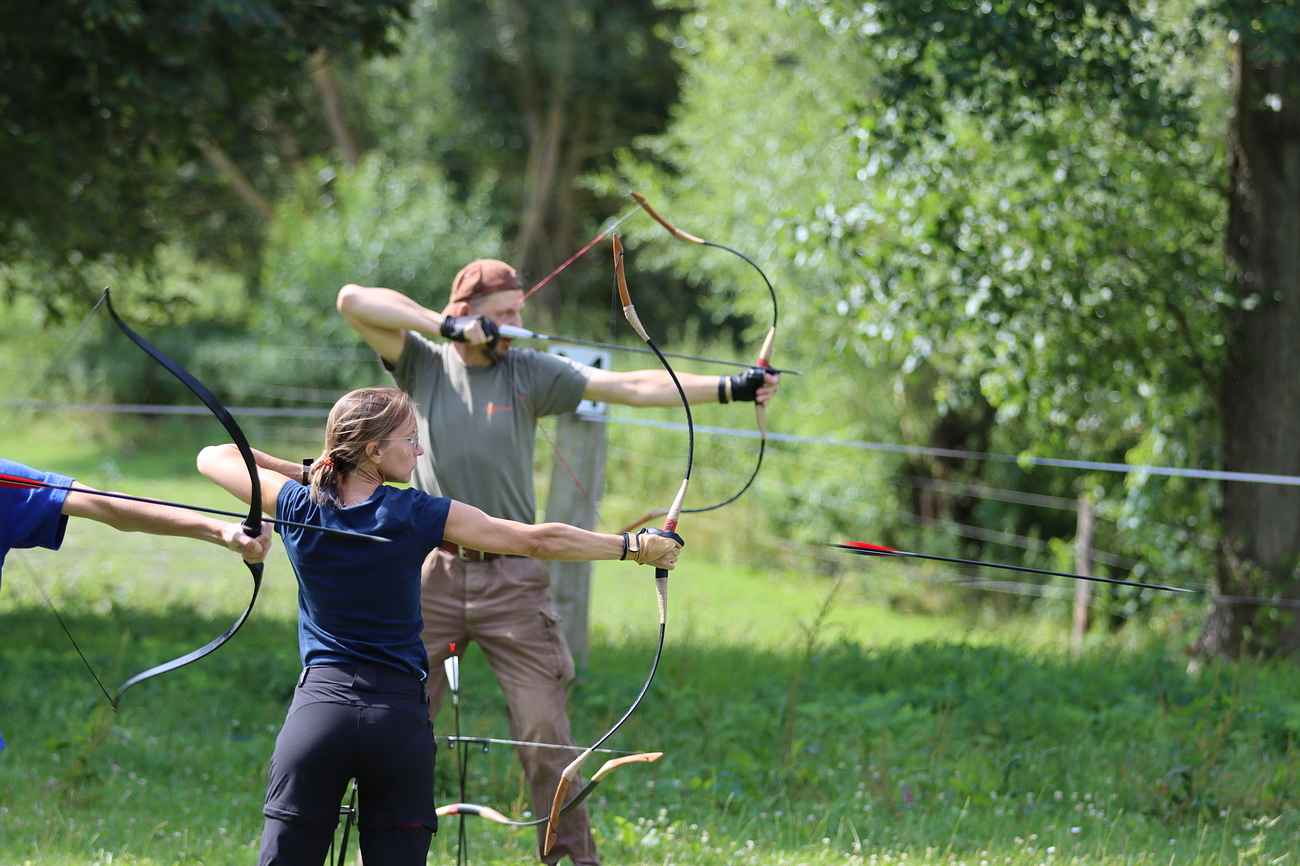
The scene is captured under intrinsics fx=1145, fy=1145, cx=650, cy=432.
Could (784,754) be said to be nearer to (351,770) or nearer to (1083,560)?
(351,770)

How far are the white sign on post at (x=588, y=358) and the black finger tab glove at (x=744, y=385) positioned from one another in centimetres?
76

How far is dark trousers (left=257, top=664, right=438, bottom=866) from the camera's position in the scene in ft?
7.45

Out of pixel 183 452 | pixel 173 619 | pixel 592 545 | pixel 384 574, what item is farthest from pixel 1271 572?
pixel 183 452

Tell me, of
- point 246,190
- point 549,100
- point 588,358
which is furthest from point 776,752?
point 246,190

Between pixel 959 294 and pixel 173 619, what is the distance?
15.9 ft

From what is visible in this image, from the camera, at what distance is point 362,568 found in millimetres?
2350

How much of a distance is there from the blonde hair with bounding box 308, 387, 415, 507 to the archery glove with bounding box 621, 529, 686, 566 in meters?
0.58

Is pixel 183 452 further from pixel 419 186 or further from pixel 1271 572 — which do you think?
pixel 1271 572

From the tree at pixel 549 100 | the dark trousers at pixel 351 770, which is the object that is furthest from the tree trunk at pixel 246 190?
the dark trousers at pixel 351 770

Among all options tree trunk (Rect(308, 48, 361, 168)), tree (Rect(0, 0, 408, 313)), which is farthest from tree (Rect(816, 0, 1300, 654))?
tree trunk (Rect(308, 48, 361, 168))

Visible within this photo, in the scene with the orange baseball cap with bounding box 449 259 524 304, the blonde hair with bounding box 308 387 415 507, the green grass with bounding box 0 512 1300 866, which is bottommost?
the green grass with bounding box 0 512 1300 866

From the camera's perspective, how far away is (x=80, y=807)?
12.6ft

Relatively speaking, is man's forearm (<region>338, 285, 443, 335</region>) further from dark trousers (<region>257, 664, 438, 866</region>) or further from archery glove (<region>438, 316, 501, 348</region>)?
dark trousers (<region>257, 664, 438, 866</region>)

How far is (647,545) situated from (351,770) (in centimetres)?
79
